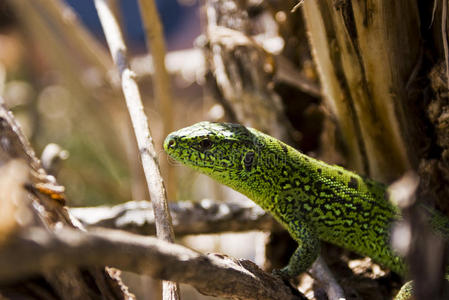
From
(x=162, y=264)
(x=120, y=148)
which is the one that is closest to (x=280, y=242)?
(x=162, y=264)

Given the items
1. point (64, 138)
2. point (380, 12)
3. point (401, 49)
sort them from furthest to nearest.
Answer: point (64, 138), point (401, 49), point (380, 12)

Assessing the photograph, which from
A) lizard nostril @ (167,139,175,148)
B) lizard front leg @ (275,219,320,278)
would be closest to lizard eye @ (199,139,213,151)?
lizard nostril @ (167,139,175,148)

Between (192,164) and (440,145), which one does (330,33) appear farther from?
(192,164)

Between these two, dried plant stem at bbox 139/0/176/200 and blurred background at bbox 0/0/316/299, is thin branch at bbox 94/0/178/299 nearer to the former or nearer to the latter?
dried plant stem at bbox 139/0/176/200

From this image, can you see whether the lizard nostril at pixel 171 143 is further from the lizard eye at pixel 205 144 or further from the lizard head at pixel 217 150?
the lizard eye at pixel 205 144

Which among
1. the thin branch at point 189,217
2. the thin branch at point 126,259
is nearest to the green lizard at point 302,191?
the thin branch at point 189,217

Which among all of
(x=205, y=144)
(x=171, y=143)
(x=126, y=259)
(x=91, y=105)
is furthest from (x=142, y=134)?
(x=91, y=105)

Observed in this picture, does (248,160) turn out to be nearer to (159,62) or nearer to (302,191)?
(302,191)
